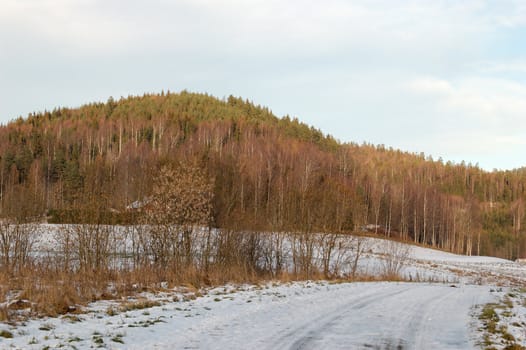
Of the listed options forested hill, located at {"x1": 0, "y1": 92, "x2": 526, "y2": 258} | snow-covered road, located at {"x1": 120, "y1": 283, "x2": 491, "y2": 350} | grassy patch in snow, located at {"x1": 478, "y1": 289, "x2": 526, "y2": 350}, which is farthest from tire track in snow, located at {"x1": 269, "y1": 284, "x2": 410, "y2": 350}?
forested hill, located at {"x1": 0, "y1": 92, "x2": 526, "y2": 258}

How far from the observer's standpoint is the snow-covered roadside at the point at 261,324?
10609 millimetres

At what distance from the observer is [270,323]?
13.2 metres

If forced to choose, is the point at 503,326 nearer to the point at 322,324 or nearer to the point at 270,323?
the point at 322,324

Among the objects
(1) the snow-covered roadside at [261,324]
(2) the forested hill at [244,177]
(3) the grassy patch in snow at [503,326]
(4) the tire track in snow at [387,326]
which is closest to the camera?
(1) the snow-covered roadside at [261,324]

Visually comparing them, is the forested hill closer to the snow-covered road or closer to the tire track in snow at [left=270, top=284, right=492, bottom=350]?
the snow-covered road

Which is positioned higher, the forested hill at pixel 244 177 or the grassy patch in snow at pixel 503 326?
the forested hill at pixel 244 177

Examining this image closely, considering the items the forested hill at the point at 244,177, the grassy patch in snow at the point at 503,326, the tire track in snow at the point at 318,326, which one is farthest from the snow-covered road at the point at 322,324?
the forested hill at the point at 244,177

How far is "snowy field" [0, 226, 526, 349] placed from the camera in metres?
10.7

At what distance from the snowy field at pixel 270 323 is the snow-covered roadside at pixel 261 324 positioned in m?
0.02

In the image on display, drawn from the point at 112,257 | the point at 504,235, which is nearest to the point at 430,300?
the point at 112,257

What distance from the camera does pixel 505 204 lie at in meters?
166

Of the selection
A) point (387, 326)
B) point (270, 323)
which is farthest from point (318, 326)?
point (387, 326)

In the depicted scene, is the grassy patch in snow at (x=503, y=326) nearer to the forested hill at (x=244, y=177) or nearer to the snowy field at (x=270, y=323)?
the snowy field at (x=270, y=323)

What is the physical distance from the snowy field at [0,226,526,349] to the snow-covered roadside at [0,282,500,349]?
0.07ft
